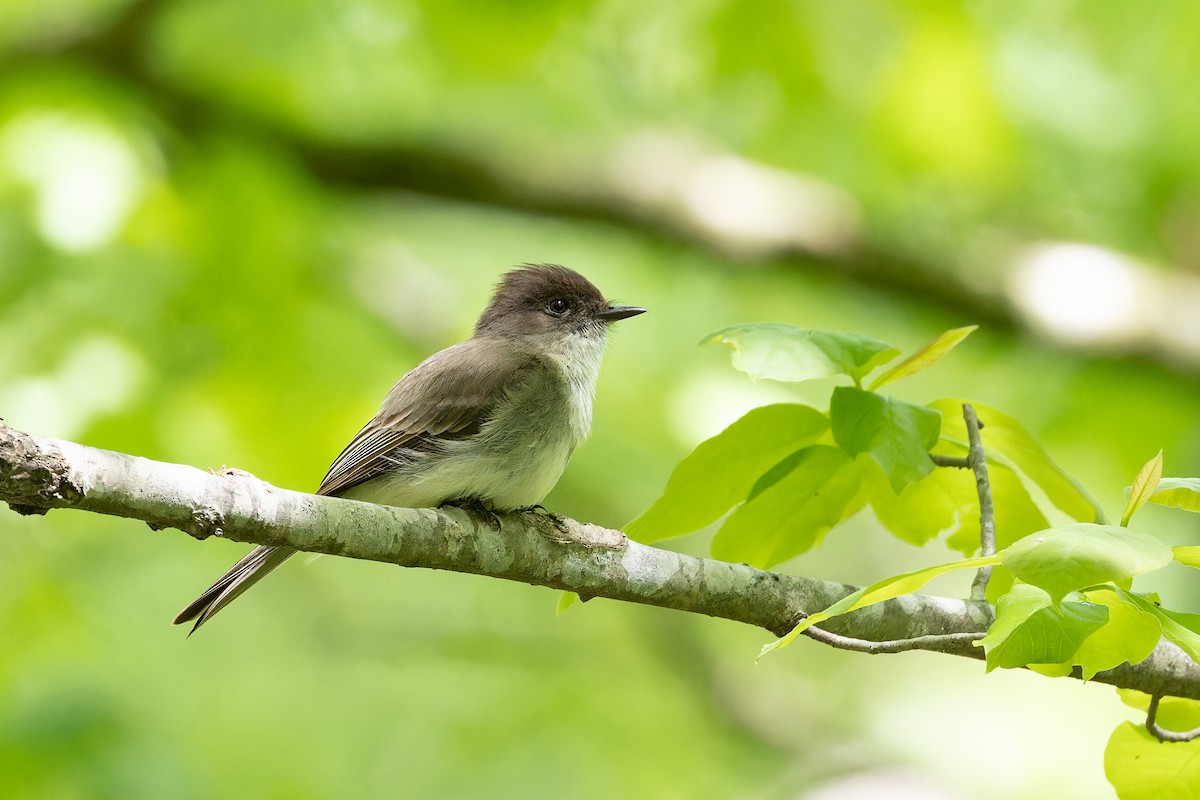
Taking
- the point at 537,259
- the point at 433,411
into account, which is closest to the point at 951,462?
the point at 433,411

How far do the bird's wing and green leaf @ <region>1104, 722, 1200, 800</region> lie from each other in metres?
2.30

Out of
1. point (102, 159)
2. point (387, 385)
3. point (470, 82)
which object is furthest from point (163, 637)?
point (470, 82)

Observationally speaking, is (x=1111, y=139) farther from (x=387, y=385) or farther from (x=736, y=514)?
(x=736, y=514)

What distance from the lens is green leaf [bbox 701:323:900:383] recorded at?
2.26m

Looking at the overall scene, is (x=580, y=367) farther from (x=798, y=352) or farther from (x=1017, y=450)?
(x=798, y=352)

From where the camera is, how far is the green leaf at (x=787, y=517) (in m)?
2.63

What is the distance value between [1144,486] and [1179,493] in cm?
10

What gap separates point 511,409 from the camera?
407 cm

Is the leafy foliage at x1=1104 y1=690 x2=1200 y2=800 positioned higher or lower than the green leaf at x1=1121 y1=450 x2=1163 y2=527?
lower

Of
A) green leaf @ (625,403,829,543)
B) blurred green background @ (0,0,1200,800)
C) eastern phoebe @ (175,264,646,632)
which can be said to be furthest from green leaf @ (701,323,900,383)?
blurred green background @ (0,0,1200,800)

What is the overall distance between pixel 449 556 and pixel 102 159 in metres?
4.54

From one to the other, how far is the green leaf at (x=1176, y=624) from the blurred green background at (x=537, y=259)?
14.0 feet

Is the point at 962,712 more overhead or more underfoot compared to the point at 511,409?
more underfoot

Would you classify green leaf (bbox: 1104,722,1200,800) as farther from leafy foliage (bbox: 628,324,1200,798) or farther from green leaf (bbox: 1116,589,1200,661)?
green leaf (bbox: 1116,589,1200,661)
